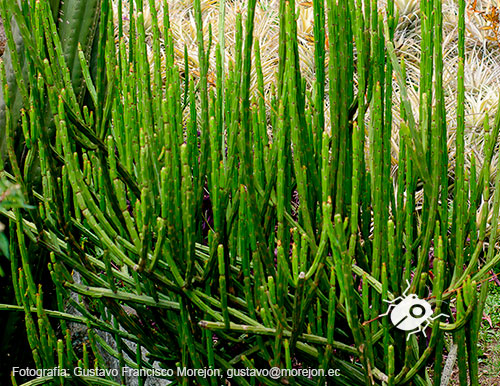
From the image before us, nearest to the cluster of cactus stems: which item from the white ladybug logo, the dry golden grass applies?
the white ladybug logo

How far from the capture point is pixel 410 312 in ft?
3.42

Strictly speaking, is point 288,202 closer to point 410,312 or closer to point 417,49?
point 410,312

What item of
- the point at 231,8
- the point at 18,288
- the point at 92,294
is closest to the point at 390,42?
the point at 92,294

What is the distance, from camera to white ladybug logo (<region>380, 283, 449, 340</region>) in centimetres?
103

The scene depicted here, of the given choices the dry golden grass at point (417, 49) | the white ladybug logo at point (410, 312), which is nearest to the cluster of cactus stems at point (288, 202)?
the white ladybug logo at point (410, 312)

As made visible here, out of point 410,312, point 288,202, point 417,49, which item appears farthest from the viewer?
point 417,49

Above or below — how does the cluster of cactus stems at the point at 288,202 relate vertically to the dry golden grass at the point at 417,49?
below

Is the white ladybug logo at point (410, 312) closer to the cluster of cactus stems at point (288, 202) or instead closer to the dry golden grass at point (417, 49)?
the cluster of cactus stems at point (288, 202)

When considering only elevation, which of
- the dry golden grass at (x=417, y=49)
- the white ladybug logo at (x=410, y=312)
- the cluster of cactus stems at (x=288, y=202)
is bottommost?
the white ladybug logo at (x=410, y=312)

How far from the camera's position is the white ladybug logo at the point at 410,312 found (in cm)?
103

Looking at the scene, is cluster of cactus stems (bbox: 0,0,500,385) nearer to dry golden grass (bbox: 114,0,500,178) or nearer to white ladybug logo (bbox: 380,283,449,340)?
white ladybug logo (bbox: 380,283,449,340)

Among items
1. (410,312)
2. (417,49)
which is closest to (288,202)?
(410,312)

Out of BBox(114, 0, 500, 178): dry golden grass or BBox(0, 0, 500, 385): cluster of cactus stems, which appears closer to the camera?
BBox(0, 0, 500, 385): cluster of cactus stems

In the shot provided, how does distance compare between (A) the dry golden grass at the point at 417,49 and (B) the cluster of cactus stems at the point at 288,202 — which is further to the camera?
(A) the dry golden grass at the point at 417,49
